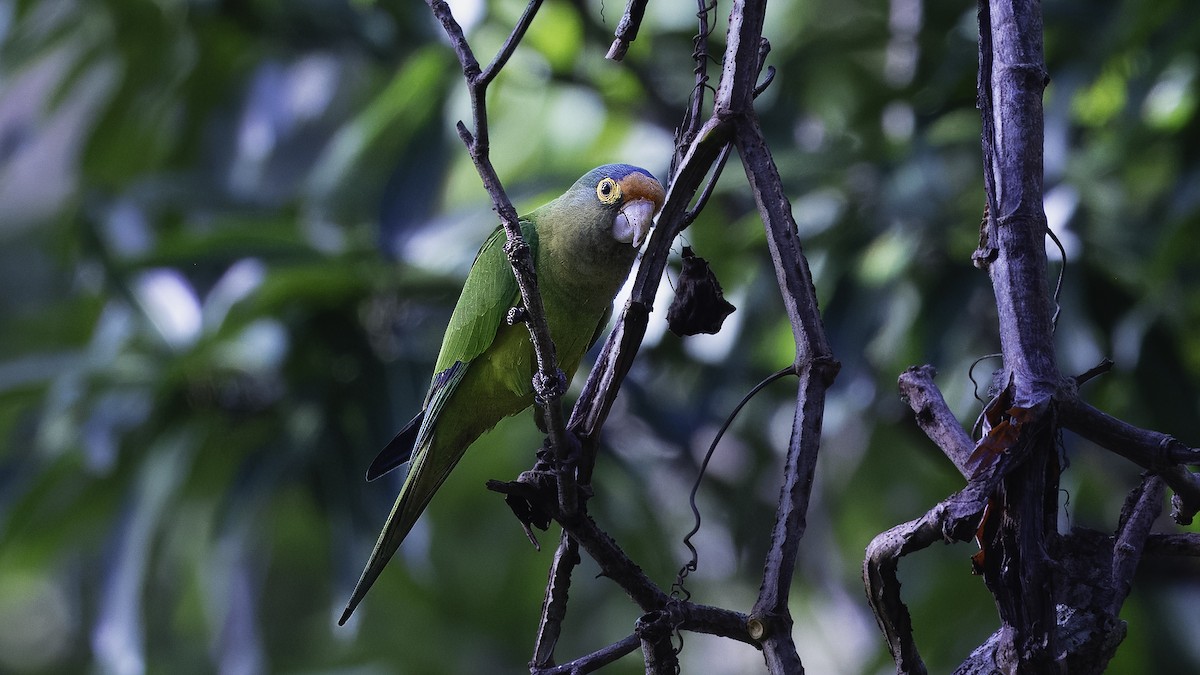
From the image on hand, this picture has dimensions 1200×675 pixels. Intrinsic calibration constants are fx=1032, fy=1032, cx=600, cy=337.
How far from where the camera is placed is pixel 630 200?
8.48 feet

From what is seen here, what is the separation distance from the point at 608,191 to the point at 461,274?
120cm

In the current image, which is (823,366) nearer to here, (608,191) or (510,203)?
(510,203)

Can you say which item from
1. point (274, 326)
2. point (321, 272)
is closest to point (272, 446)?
point (274, 326)

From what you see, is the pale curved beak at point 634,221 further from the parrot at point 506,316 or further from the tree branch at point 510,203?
the tree branch at point 510,203

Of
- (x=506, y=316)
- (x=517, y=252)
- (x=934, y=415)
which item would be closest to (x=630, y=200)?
(x=506, y=316)

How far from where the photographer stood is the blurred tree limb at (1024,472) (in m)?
0.91

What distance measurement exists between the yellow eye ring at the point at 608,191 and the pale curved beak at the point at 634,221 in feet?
0.15

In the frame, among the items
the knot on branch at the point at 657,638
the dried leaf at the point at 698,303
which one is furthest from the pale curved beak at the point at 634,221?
the knot on branch at the point at 657,638

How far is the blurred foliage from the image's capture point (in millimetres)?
3500

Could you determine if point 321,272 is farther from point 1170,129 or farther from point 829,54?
point 1170,129

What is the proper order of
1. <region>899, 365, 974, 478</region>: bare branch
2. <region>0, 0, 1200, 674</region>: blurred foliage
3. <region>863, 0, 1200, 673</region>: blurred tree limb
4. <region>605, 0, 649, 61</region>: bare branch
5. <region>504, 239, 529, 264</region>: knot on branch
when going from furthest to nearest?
<region>0, 0, 1200, 674</region>: blurred foliage, <region>504, 239, 529, 264</region>: knot on branch, <region>605, 0, 649, 61</region>: bare branch, <region>899, 365, 974, 478</region>: bare branch, <region>863, 0, 1200, 673</region>: blurred tree limb

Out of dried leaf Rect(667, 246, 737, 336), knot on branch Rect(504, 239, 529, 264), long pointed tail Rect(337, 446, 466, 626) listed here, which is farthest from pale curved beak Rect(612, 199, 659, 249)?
dried leaf Rect(667, 246, 737, 336)

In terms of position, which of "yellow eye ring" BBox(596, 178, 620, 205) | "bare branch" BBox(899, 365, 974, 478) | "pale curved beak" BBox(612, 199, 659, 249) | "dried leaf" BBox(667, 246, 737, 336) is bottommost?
A: "bare branch" BBox(899, 365, 974, 478)

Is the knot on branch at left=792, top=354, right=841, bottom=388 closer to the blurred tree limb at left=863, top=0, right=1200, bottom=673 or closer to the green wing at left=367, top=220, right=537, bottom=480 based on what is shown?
the blurred tree limb at left=863, top=0, right=1200, bottom=673
